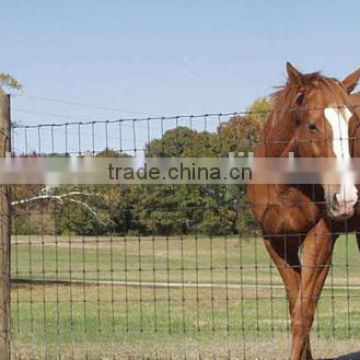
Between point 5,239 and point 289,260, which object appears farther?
point 289,260

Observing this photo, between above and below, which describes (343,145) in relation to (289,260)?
above

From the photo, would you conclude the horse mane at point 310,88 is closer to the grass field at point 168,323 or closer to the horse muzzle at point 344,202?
the horse muzzle at point 344,202

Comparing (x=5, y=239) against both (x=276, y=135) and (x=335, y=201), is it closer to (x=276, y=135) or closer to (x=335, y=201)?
(x=276, y=135)

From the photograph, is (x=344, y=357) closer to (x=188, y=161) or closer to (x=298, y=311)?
(x=298, y=311)

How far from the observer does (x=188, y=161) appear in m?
7.88

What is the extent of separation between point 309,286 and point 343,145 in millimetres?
1356

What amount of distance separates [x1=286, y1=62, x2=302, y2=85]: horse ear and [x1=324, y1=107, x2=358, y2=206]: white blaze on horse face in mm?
595

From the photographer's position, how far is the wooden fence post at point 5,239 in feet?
24.2

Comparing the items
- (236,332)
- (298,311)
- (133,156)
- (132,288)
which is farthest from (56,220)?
(132,288)

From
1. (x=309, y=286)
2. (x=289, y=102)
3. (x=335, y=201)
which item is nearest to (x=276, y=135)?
(x=289, y=102)

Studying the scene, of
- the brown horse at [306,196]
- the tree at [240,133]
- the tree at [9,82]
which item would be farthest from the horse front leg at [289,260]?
the tree at [9,82]

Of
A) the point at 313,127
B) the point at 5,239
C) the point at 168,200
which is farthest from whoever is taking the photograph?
the point at 168,200

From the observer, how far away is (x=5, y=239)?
292 inches

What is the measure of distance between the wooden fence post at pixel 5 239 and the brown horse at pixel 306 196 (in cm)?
228
